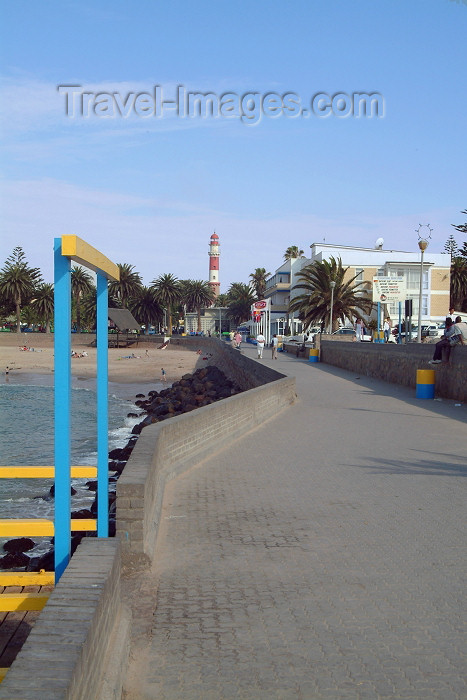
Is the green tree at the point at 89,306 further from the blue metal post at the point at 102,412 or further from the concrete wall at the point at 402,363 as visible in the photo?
the blue metal post at the point at 102,412

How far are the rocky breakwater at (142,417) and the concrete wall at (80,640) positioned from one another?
2736 millimetres

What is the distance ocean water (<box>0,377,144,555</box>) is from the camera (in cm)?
1309

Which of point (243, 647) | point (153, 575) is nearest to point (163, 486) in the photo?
point (153, 575)

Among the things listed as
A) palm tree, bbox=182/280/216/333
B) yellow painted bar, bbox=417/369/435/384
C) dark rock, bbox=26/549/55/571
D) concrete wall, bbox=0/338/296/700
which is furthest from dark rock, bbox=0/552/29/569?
palm tree, bbox=182/280/216/333

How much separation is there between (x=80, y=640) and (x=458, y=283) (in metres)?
78.0

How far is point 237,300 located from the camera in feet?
405

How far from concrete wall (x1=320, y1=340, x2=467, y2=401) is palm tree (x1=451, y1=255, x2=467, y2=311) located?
43.1m

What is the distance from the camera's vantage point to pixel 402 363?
23.9 meters

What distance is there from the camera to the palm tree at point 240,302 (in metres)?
122

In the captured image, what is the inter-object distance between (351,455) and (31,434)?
15.9m

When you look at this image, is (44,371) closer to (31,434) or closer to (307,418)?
(31,434)

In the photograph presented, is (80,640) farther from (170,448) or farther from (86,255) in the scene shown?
(170,448)

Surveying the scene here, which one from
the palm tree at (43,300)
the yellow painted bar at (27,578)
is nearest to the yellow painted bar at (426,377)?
the yellow painted bar at (27,578)

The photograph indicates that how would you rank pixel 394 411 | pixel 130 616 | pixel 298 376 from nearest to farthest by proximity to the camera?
pixel 130 616 < pixel 394 411 < pixel 298 376
